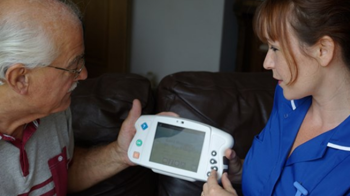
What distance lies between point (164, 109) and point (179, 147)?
0.98 ft

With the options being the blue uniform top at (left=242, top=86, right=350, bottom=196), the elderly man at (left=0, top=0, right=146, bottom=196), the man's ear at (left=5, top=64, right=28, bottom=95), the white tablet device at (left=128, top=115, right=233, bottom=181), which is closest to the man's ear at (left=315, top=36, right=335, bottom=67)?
the blue uniform top at (left=242, top=86, right=350, bottom=196)

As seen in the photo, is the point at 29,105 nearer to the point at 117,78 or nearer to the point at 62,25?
the point at 62,25

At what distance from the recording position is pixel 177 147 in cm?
131

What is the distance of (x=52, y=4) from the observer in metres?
1.11

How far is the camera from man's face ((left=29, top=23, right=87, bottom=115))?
111 centimetres

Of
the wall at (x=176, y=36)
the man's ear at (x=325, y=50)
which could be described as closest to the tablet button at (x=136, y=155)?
the man's ear at (x=325, y=50)

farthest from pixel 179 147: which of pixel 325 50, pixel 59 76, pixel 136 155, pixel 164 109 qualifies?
pixel 325 50

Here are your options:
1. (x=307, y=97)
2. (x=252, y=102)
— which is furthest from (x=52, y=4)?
(x=252, y=102)

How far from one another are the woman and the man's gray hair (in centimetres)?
52

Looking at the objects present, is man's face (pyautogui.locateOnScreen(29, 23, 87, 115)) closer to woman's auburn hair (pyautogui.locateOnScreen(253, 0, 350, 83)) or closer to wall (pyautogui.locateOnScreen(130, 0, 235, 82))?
woman's auburn hair (pyautogui.locateOnScreen(253, 0, 350, 83))

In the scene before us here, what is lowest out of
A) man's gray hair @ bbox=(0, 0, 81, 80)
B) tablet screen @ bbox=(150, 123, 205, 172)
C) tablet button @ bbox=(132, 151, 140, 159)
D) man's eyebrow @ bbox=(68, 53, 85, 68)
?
tablet button @ bbox=(132, 151, 140, 159)

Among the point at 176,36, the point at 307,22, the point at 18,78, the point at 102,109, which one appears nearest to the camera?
the point at 307,22

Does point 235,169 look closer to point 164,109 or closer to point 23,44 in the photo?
point 164,109

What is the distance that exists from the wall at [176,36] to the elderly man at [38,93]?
2131mm
